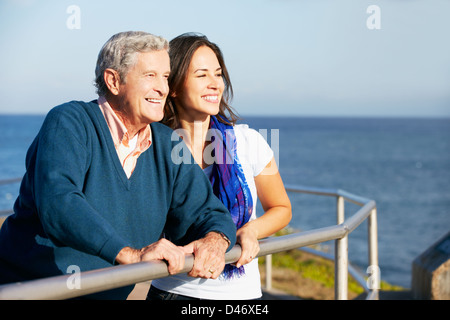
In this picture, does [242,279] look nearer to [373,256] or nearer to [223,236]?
[223,236]

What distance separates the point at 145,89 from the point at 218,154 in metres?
0.58

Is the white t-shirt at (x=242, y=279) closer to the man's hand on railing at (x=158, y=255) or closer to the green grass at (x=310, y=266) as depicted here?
the man's hand on railing at (x=158, y=255)

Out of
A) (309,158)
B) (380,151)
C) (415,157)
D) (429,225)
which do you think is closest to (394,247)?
(429,225)

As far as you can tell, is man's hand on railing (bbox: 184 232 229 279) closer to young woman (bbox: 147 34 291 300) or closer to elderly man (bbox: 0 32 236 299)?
elderly man (bbox: 0 32 236 299)

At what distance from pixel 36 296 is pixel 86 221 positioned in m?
0.31

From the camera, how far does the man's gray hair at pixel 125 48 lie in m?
1.93

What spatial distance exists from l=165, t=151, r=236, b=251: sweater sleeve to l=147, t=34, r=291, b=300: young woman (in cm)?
28

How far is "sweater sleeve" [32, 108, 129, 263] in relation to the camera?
1.63m

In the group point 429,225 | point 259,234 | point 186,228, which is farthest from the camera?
point 429,225

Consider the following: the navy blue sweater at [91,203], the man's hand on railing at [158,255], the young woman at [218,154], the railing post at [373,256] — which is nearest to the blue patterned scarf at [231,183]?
the young woman at [218,154]

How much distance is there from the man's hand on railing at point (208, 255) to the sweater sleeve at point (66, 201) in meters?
0.24

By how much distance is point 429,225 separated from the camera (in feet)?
127
